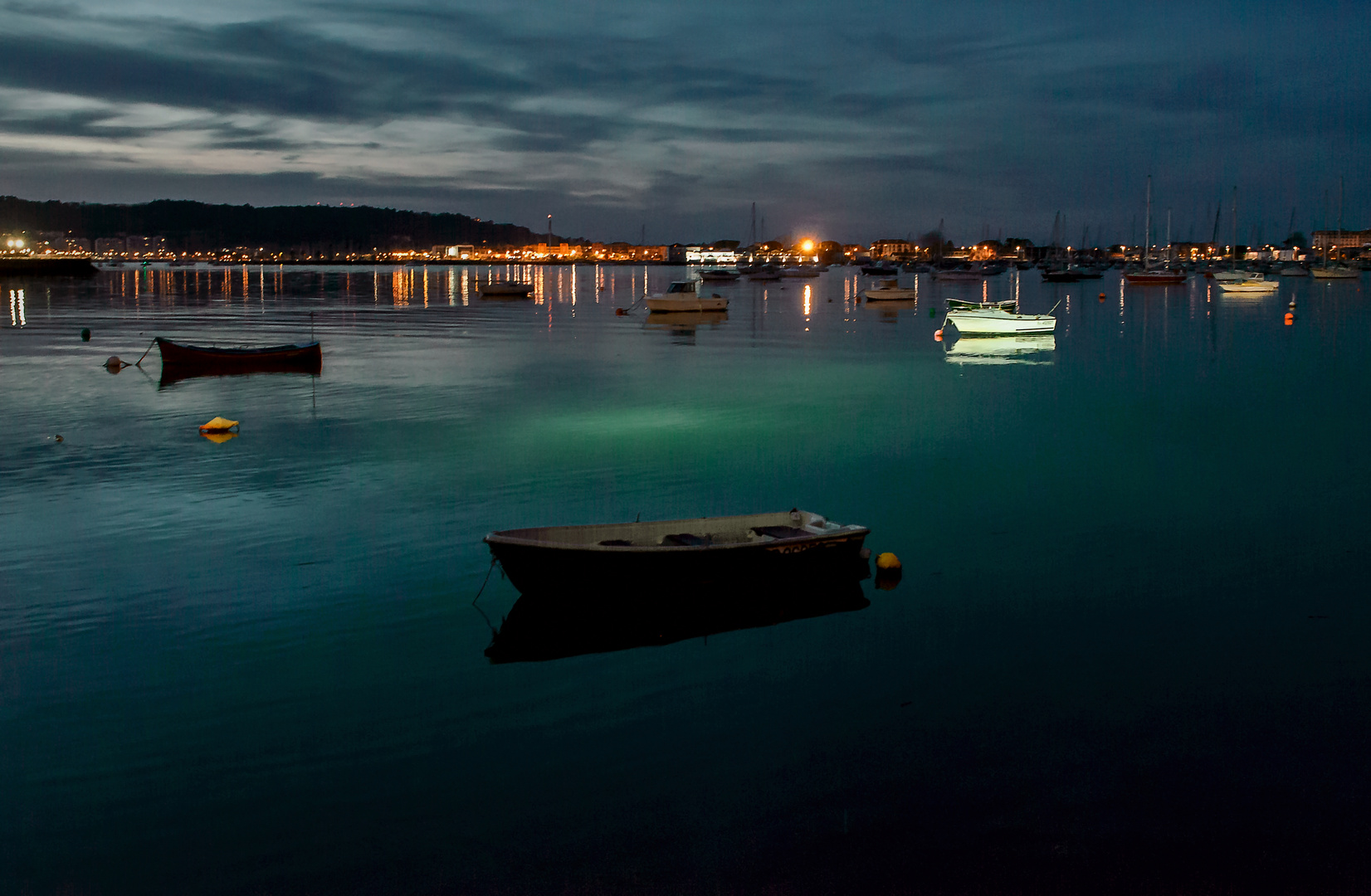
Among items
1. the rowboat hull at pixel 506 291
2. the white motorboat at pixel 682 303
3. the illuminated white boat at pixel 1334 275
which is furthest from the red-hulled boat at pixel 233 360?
the illuminated white boat at pixel 1334 275

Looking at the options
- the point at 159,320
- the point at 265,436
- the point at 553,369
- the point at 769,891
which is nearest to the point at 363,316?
the point at 159,320

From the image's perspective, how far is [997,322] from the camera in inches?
2490

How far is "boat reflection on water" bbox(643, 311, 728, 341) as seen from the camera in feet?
234

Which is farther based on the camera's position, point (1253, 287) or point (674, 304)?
point (1253, 287)

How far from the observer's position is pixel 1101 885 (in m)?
8.38

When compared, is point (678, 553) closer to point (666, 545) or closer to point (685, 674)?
point (666, 545)

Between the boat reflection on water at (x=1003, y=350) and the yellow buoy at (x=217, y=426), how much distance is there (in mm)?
32926

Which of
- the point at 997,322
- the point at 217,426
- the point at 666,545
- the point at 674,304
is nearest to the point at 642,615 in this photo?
the point at 666,545

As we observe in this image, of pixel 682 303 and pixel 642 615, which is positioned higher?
pixel 682 303

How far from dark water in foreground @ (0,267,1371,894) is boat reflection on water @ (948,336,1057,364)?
20.7 meters

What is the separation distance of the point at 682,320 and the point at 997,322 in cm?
2537

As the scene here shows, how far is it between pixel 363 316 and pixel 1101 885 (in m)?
80.8

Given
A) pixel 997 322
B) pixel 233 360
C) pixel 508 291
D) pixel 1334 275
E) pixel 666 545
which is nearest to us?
pixel 666 545

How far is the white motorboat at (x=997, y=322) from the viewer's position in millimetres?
62812
